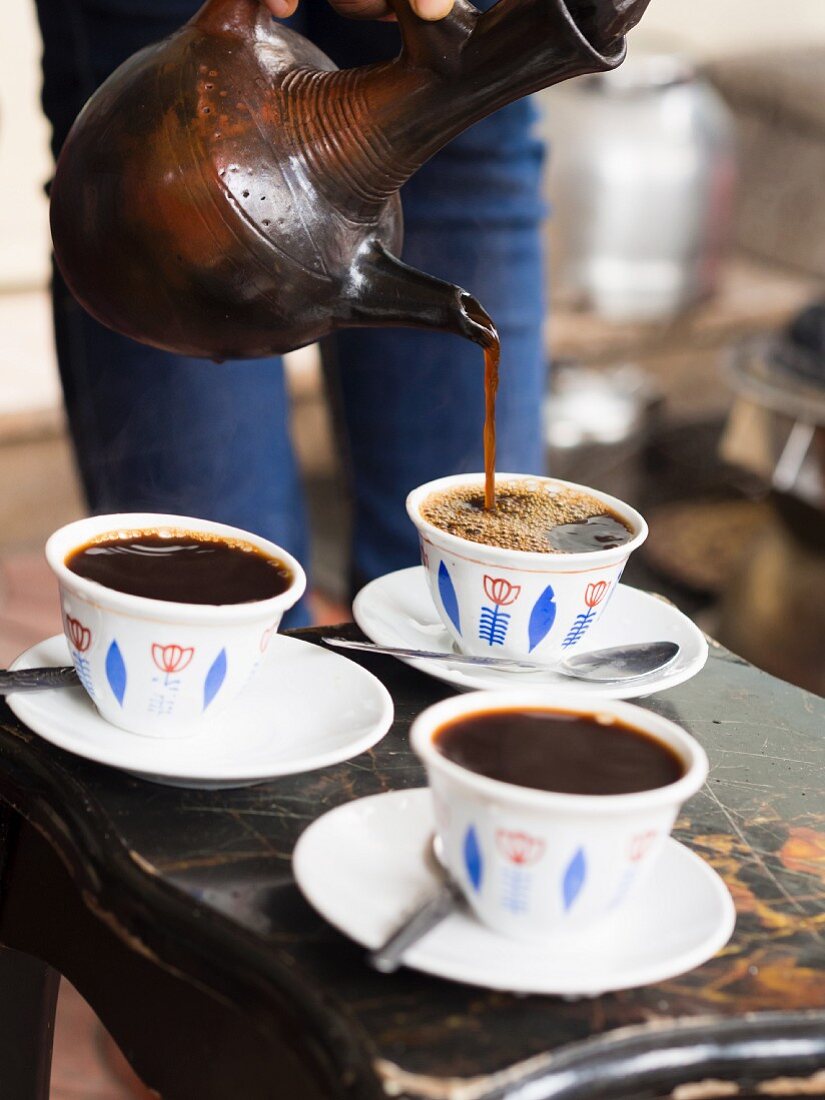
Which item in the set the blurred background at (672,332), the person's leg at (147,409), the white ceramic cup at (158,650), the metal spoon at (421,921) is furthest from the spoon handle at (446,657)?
the blurred background at (672,332)

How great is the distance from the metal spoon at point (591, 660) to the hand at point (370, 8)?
1.28 ft

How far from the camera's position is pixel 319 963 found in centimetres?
64

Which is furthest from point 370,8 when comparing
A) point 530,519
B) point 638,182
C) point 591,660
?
point 638,182

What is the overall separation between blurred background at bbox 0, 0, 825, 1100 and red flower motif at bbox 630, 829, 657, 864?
1328 mm

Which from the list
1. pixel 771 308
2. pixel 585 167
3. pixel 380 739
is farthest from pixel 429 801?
pixel 771 308

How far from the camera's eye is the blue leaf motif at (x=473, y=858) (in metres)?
0.63

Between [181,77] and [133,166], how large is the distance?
0.20ft

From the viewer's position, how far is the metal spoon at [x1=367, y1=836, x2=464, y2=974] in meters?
0.59

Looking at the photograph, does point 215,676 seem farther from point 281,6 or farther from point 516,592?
point 281,6

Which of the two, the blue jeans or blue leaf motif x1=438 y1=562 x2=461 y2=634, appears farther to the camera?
the blue jeans

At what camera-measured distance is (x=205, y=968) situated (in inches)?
25.8

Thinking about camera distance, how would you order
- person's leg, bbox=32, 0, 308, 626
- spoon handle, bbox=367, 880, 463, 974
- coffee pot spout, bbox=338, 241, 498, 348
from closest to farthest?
spoon handle, bbox=367, 880, 463, 974, coffee pot spout, bbox=338, 241, 498, 348, person's leg, bbox=32, 0, 308, 626

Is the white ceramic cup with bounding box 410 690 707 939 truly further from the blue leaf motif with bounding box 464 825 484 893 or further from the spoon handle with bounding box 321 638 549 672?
the spoon handle with bounding box 321 638 549 672

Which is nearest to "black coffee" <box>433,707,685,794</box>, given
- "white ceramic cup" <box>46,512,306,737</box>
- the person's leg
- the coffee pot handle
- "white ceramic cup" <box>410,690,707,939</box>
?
"white ceramic cup" <box>410,690,707,939</box>
